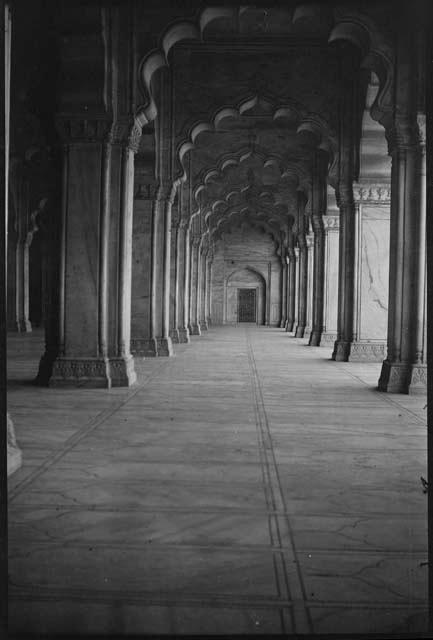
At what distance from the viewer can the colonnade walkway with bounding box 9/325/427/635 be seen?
2.17 metres

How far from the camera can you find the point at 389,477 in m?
3.97

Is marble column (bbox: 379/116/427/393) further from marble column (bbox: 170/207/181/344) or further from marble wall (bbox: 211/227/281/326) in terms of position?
marble wall (bbox: 211/227/281/326)

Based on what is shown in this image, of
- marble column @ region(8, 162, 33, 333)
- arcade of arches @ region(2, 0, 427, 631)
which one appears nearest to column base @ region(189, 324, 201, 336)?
arcade of arches @ region(2, 0, 427, 631)

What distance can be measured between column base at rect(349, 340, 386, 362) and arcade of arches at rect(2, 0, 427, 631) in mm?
40

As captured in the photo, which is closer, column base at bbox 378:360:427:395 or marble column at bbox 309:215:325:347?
column base at bbox 378:360:427:395

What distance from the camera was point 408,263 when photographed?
8.39m

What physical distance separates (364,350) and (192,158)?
7967mm

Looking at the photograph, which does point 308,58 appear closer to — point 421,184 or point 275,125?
point 275,125

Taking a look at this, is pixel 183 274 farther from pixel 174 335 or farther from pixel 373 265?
pixel 373 265

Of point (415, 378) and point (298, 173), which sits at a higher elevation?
point (298, 173)

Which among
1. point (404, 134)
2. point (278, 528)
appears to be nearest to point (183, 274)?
point (404, 134)

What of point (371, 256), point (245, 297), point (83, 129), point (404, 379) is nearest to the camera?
point (83, 129)

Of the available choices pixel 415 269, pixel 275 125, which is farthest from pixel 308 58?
pixel 415 269

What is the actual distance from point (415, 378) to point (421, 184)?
256cm
